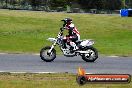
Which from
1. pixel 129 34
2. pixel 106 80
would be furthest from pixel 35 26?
pixel 106 80

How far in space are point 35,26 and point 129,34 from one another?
1060 centimetres

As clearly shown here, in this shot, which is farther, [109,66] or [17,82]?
[109,66]

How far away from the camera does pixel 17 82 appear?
11.6 m

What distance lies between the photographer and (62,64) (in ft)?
55.1

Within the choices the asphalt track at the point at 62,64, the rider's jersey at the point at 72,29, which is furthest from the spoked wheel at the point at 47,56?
the rider's jersey at the point at 72,29

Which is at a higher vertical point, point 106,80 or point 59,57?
point 106,80

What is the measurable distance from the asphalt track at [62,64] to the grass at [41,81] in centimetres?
133

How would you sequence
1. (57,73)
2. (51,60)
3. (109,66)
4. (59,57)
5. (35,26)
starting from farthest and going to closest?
(35,26) → (59,57) → (51,60) → (109,66) → (57,73)

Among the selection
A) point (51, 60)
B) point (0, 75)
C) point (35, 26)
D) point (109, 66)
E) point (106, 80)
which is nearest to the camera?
point (106, 80)

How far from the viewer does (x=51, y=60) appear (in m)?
17.7

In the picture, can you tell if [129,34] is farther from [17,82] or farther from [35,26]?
[17,82]

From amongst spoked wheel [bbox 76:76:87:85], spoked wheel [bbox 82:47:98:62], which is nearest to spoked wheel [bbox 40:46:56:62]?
spoked wheel [bbox 82:47:98:62]

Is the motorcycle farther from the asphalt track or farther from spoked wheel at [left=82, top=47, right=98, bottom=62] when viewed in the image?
the asphalt track

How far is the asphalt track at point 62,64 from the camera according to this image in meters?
15.0
